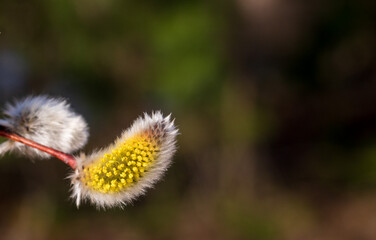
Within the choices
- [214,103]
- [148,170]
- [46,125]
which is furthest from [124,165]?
[214,103]

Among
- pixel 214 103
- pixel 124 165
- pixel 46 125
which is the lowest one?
pixel 124 165

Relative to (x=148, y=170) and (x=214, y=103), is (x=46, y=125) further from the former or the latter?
(x=214, y=103)

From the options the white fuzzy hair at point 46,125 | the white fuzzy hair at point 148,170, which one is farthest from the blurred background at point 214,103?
the white fuzzy hair at point 148,170

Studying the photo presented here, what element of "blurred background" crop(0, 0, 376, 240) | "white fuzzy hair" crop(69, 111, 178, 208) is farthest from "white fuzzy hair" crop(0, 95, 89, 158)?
"blurred background" crop(0, 0, 376, 240)

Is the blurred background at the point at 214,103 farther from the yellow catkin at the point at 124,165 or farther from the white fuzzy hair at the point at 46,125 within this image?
the yellow catkin at the point at 124,165

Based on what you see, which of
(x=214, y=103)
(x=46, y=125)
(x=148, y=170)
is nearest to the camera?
(x=148, y=170)

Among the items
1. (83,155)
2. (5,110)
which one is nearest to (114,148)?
(83,155)

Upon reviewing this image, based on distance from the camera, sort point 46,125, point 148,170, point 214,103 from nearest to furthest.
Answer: point 148,170 < point 46,125 < point 214,103
